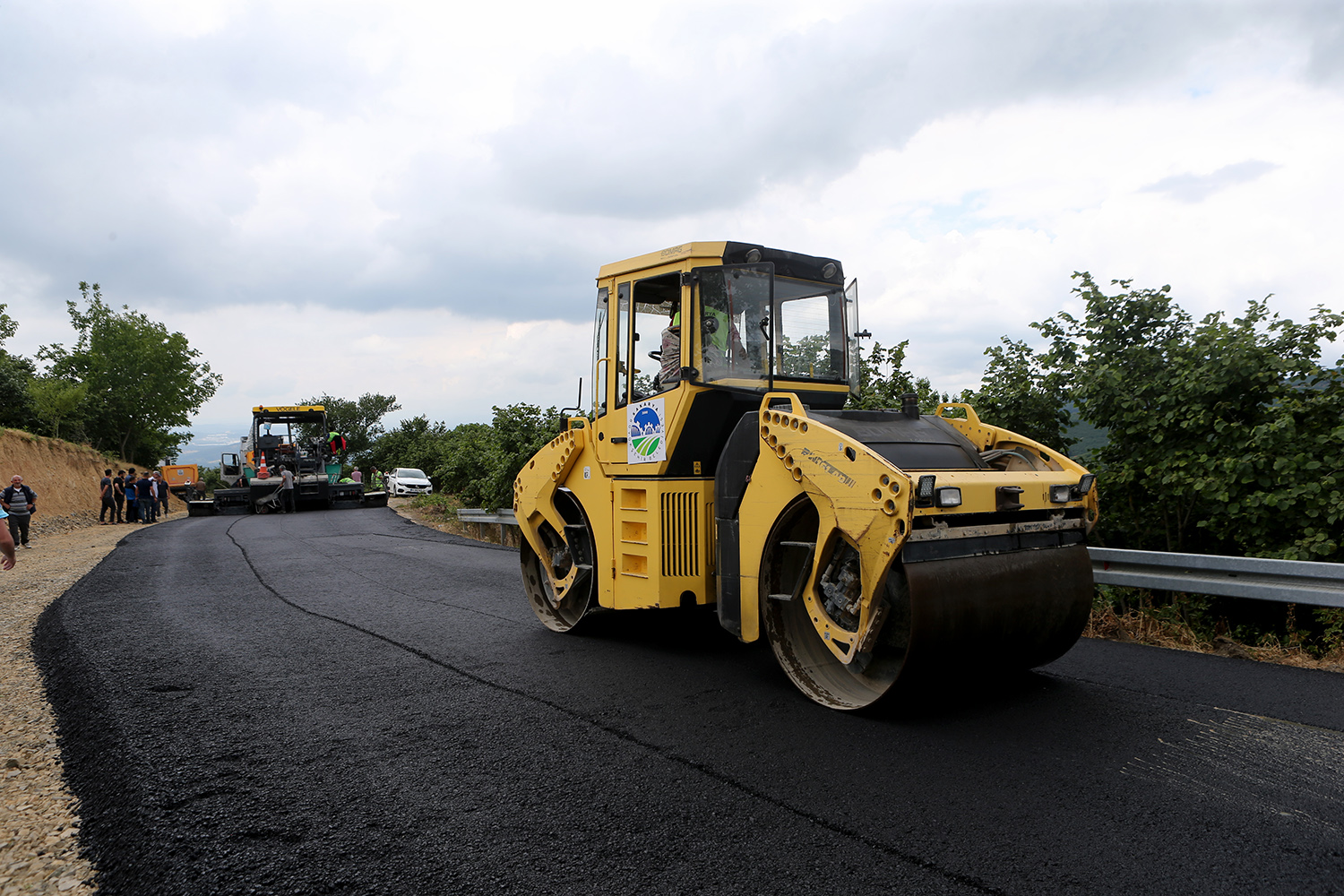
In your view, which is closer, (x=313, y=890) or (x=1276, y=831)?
(x=313, y=890)

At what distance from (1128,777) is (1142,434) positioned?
4.86 meters

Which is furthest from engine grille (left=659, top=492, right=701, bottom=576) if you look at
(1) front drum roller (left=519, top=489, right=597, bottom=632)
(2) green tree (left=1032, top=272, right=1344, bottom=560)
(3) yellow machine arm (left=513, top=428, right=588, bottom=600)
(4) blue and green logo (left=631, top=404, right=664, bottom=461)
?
(2) green tree (left=1032, top=272, right=1344, bottom=560)

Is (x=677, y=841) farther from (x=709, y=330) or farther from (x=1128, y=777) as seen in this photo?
(x=709, y=330)

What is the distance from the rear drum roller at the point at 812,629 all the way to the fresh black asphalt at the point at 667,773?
181 mm

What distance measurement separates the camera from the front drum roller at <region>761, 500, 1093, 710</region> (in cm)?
386

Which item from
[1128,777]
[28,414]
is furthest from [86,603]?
[28,414]

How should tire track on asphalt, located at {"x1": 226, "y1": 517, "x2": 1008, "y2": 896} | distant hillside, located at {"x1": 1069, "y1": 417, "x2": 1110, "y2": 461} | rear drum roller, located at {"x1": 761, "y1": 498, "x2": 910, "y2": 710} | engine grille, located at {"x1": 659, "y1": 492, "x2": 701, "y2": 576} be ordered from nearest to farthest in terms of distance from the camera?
tire track on asphalt, located at {"x1": 226, "y1": 517, "x2": 1008, "y2": 896} < rear drum roller, located at {"x1": 761, "y1": 498, "x2": 910, "y2": 710} < engine grille, located at {"x1": 659, "y1": 492, "x2": 701, "y2": 576} < distant hillside, located at {"x1": 1069, "y1": 417, "x2": 1110, "y2": 461}

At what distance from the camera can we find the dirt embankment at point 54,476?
22859 millimetres

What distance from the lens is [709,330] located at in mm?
5215

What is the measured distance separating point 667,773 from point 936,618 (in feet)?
4.67

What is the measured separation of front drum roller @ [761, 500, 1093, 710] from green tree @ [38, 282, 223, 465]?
4951 cm

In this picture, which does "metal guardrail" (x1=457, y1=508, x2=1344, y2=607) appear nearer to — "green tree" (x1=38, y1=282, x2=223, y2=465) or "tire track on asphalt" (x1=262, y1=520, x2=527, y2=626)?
"tire track on asphalt" (x1=262, y1=520, x2=527, y2=626)

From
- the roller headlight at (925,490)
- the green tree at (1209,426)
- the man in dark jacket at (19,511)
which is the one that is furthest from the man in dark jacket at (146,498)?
the roller headlight at (925,490)

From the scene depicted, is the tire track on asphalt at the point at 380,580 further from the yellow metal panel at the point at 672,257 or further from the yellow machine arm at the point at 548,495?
the yellow metal panel at the point at 672,257
